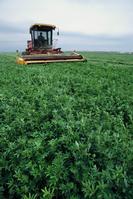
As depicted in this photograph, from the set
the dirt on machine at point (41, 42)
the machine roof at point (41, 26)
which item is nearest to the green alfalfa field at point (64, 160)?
the dirt on machine at point (41, 42)

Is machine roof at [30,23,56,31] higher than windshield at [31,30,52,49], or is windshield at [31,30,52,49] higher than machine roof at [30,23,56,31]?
machine roof at [30,23,56,31]

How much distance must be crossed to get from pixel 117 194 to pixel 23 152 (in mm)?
1331

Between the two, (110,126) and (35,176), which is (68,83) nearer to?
(110,126)

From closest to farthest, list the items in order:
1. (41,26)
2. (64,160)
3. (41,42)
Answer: (64,160)
(41,26)
(41,42)

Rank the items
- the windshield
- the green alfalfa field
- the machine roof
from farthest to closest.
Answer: the windshield, the machine roof, the green alfalfa field

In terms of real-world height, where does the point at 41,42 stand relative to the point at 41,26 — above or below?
below

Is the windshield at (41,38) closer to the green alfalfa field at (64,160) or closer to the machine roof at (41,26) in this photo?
the machine roof at (41,26)

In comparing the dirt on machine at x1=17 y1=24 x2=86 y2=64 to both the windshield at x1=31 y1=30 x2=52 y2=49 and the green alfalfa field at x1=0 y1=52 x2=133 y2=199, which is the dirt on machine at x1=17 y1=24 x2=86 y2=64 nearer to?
the windshield at x1=31 y1=30 x2=52 y2=49

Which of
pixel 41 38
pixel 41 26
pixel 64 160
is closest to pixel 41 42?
pixel 41 38

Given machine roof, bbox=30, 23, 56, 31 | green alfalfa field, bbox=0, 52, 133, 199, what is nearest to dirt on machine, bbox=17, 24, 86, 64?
machine roof, bbox=30, 23, 56, 31

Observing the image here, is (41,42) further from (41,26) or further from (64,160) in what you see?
(64,160)

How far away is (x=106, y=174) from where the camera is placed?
338 cm

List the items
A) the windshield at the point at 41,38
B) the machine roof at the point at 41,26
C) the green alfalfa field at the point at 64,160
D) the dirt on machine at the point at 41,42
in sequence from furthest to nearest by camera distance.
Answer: the windshield at the point at 41,38 < the machine roof at the point at 41,26 < the dirt on machine at the point at 41,42 < the green alfalfa field at the point at 64,160

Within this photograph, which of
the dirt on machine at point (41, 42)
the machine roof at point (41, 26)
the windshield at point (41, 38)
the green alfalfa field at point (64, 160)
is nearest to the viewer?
the green alfalfa field at point (64, 160)
